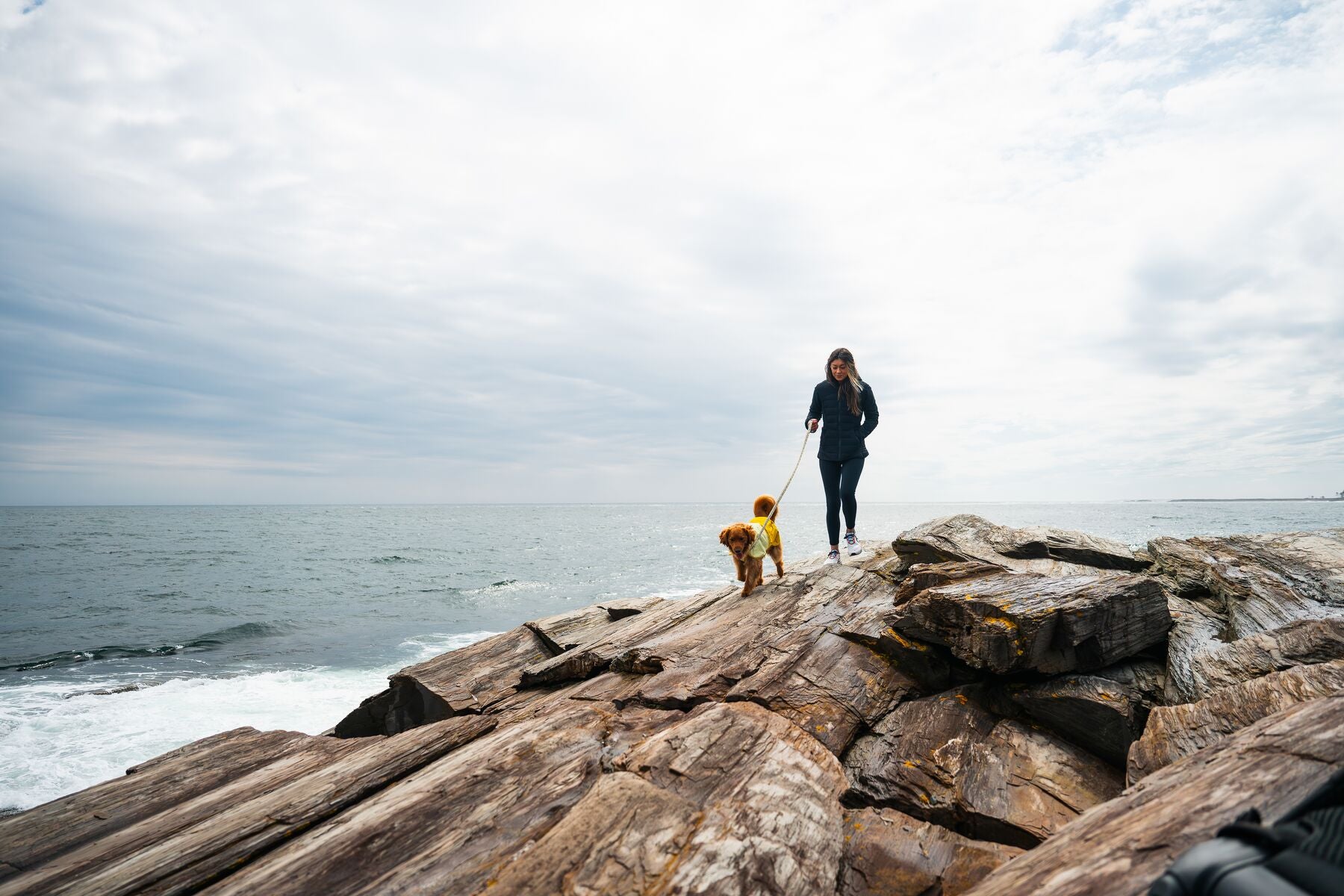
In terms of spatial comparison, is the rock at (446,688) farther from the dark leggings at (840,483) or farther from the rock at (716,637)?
the dark leggings at (840,483)

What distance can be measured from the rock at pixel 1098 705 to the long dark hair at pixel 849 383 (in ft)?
15.8

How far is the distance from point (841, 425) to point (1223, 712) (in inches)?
227

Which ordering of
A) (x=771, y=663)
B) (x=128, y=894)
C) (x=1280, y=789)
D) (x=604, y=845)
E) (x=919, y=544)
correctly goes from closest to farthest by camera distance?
1. (x=1280, y=789)
2. (x=604, y=845)
3. (x=128, y=894)
4. (x=771, y=663)
5. (x=919, y=544)

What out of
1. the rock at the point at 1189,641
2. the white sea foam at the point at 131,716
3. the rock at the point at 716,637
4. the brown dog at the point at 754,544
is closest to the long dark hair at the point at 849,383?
the brown dog at the point at 754,544

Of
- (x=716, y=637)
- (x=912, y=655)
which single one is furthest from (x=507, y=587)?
(x=912, y=655)

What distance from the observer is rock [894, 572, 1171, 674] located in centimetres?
509

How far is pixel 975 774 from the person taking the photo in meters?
4.40

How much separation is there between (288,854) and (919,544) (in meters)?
8.02

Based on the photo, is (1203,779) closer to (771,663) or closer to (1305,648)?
(1305,648)

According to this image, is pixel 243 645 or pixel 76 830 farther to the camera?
pixel 243 645

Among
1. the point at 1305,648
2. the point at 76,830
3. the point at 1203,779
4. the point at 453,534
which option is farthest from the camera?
the point at 453,534

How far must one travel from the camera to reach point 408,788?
4.30m

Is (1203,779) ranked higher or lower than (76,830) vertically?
higher

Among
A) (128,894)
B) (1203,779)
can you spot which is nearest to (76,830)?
(128,894)
